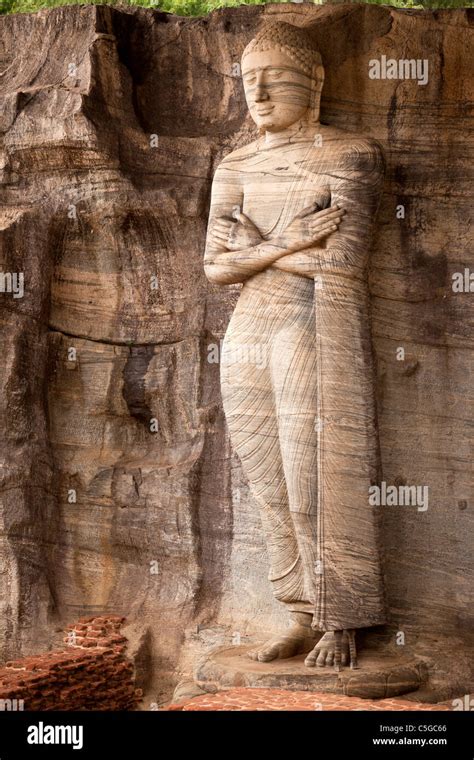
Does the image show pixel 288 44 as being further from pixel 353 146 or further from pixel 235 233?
pixel 235 233

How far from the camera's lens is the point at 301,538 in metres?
Result: 10.9

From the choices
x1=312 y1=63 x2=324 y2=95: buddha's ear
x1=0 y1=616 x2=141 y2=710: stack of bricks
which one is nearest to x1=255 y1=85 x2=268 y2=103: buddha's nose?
x1=312 y1=63 x2=324 y2=95: buddha's ear

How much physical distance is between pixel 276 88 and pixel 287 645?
13.4ft

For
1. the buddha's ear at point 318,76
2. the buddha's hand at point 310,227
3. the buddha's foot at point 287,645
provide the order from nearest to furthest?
the buddha's hand at point 310,227, the buddha's foot at point 287,645, the buddha's ear at point 318,76

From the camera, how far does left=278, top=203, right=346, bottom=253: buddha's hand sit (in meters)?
10.8

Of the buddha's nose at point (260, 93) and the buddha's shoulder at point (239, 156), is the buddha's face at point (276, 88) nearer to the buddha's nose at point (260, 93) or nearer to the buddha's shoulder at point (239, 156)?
the buddha's nose at point (260, 93)

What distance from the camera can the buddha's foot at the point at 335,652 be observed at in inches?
422

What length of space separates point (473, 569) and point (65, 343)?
3773 millimetres

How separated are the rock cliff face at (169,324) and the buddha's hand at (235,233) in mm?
902

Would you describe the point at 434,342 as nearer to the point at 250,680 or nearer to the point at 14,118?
the point at 250,680

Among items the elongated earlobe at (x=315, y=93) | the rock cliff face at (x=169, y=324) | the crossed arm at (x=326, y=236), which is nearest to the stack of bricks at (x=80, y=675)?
the rock cliff face at (x=169, y=324)

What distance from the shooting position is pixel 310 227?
Result: 428 inches

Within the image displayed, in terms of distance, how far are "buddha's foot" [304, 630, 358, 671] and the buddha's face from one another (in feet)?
12.4

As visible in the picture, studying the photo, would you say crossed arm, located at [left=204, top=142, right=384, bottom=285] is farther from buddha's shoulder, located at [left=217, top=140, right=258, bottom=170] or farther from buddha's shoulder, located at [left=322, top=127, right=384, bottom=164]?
buddha's shoulder, located at [left=217, top=140, right=258, bottom=170]
